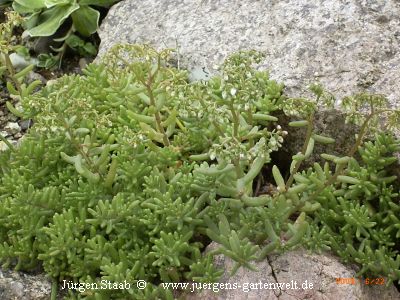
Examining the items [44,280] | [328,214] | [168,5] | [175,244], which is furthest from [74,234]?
[168,5]

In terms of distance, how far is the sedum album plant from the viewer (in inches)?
121

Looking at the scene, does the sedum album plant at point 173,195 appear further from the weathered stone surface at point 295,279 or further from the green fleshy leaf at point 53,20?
the green fleshy leaf at point 53,20

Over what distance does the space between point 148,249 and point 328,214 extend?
0.94 metres

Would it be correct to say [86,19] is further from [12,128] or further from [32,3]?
[12,128]

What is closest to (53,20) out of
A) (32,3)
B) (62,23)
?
(62,23)

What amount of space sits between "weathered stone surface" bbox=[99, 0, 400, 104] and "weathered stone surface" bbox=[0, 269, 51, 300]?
1.75 metres

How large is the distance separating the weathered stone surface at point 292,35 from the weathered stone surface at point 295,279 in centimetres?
106

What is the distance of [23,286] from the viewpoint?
132 inches

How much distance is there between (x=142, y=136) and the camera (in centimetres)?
324

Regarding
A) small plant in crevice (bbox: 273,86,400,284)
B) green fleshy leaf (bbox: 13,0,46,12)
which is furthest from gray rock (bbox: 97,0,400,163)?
green fleshy leaf (bbox: 13,0,46,12)

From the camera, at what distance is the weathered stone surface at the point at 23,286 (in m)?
3.30

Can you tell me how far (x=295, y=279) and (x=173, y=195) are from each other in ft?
2.43

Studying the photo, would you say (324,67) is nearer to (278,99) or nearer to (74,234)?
(278,99)

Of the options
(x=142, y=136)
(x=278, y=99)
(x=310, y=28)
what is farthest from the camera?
(x=310, y=28)
